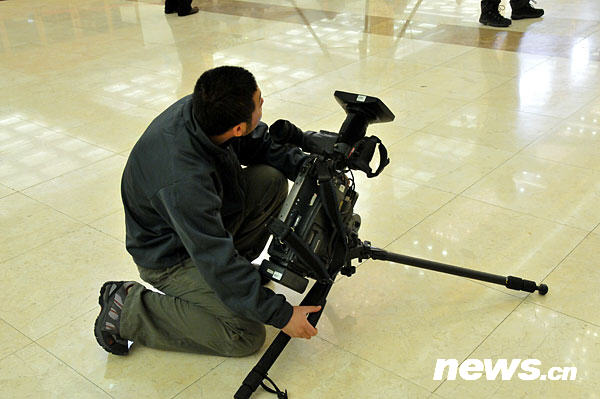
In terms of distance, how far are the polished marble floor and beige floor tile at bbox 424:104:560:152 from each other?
0.01 meters

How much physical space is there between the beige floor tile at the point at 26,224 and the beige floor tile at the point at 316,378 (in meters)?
1.08

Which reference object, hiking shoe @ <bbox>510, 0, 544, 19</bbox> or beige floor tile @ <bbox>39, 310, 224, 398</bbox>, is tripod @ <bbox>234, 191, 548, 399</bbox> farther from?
hiking shoe @ <bbox>510, 0, 544, 19</bbox>

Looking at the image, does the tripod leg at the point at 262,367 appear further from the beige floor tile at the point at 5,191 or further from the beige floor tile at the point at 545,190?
the beige floor tile at the point at 5,191

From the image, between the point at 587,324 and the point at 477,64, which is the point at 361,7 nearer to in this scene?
the point at 477,64

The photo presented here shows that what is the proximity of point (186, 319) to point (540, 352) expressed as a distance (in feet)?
3.38

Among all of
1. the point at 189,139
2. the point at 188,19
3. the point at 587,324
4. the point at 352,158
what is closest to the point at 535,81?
the point at 587,324

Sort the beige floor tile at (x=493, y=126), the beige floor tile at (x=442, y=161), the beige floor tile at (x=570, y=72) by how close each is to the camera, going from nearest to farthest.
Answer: the beige floor tile at (x=442, y=161) < the beige floor tile at (x=493, y=126) < the beige floor tile at (x=570, y=72)

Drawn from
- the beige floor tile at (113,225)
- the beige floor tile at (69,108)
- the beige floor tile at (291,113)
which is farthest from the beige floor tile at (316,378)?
the beige floor tile at (69,108)

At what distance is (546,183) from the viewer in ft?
9.47

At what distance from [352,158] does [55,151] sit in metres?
2.19

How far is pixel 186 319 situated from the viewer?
1919 mm

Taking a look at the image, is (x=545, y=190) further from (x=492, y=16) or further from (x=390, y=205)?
(x=492, y=16)

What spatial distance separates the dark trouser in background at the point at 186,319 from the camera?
190cm

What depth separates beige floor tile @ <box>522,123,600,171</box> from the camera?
310cm
